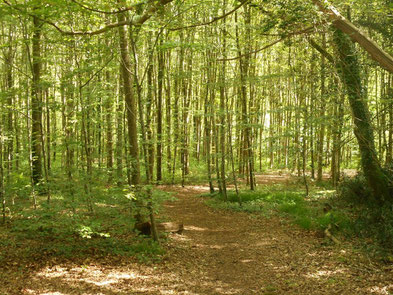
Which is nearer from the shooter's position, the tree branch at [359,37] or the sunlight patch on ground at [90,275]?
the sunlight patch on ground at [90,275]

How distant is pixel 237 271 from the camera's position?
632 centimetres

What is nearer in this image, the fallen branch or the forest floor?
the forest floor

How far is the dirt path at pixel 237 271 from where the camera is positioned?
5168 millimetres

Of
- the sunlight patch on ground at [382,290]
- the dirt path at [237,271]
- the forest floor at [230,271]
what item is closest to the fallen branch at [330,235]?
the forest floor at [230,271]

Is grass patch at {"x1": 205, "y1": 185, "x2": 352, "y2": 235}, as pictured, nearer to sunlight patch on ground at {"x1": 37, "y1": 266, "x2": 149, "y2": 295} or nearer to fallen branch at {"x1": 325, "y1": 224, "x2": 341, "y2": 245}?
→ fallen branch at {"x1": 325, "y1": 224, "x2": 341, "y2": 245}

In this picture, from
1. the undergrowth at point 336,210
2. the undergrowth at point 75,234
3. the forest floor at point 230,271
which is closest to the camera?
the forest floor at point 230,271

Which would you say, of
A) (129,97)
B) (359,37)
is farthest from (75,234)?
(359,37)

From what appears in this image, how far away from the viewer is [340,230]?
26.1 feet

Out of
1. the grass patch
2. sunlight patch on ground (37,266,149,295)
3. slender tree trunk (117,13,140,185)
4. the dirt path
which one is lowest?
the dirt path

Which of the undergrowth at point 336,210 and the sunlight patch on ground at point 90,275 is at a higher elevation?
the undergrowth at point 336,210

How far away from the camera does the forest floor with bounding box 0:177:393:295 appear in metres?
5.15

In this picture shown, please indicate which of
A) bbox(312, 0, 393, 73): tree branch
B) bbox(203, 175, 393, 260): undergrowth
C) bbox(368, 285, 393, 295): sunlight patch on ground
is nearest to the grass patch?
bbox(203, 175, 393, 260): undergrowth

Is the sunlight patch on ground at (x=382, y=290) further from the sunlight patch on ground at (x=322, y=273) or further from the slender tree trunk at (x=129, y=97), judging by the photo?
the slender tree trunk at (x=129, y=97)

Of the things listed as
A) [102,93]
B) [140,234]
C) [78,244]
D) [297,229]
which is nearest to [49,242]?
[78,244]
